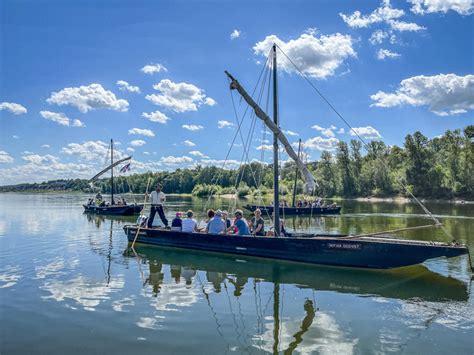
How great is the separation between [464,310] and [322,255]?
5.58m

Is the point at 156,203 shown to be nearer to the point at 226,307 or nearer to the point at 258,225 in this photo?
the point at 258,225

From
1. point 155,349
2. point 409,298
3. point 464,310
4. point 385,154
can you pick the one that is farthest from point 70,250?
point 385,154

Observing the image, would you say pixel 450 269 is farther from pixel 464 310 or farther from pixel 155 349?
pixel 155 349

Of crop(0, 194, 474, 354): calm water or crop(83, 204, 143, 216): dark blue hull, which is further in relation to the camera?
crop(83, 204, 143, 216): dark blue hull

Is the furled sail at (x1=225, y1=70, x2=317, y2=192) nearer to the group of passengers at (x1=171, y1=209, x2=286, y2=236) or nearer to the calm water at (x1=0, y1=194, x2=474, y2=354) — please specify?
the group of passengers at (x1=171, y1=209, x2=286, y2=236)

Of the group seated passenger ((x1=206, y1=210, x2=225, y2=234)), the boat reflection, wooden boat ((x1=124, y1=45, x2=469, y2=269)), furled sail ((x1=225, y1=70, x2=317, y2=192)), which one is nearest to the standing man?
wooden boat ((x1=124, y1=45, x2=469, y2=269))

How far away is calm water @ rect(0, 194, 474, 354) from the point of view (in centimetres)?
816

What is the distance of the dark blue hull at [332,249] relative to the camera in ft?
44.1

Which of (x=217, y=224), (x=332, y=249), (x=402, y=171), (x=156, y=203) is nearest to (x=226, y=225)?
(x=217, y=224)

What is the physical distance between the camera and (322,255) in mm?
15102

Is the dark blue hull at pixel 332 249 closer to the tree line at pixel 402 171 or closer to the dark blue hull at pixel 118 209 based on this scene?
the dark blue hull at pixel 118 209

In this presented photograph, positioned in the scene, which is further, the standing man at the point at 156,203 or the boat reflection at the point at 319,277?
the standing man at the point at 156,203

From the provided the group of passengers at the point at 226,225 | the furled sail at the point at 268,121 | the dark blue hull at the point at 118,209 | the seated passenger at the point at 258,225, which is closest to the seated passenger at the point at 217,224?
the group of passengers at the point at 226,225

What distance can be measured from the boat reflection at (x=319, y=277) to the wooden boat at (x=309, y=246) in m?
0.37
